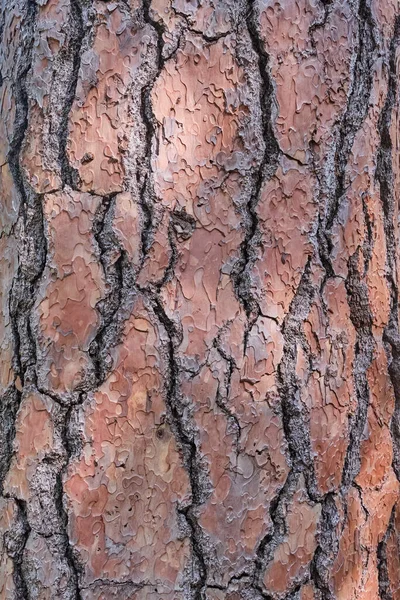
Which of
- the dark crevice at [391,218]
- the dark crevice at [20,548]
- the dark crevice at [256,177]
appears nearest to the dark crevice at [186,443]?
the dark crevice at [256,177]

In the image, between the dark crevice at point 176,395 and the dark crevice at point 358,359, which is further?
the dark crevice at point 358,359

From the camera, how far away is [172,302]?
0.85m

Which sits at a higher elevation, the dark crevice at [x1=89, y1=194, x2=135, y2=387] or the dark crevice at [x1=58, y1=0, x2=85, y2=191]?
the dark crevice at [x1=58, y1=0, x2=85, y2=191]

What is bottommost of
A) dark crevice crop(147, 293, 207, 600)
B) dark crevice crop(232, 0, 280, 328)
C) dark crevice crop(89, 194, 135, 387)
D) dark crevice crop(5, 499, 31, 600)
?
dark crevice crop(5, 499, 31, 600)

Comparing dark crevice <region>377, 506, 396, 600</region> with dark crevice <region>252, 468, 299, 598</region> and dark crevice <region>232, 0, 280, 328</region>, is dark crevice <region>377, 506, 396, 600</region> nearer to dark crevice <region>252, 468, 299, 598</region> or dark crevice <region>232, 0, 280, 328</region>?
dark crevice <region>252, 468, 299, 598</region>

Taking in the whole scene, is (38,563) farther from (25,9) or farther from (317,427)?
(25,9)

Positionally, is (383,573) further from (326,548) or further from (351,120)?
(351,120)

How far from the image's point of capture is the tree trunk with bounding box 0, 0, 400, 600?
84 cm

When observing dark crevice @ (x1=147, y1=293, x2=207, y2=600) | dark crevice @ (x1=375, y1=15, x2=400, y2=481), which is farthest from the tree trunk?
dark crevice @ (x1=375, y1=15, x2=400, y2=481)

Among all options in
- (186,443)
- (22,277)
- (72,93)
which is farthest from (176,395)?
(72,93)

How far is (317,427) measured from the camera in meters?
0.90

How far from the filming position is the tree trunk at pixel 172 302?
0.84m

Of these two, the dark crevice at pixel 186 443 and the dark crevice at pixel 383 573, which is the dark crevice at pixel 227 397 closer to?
the dark crevice at pixel 186 443

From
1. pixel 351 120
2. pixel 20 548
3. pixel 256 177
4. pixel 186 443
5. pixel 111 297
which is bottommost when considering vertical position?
pixel 20 548
